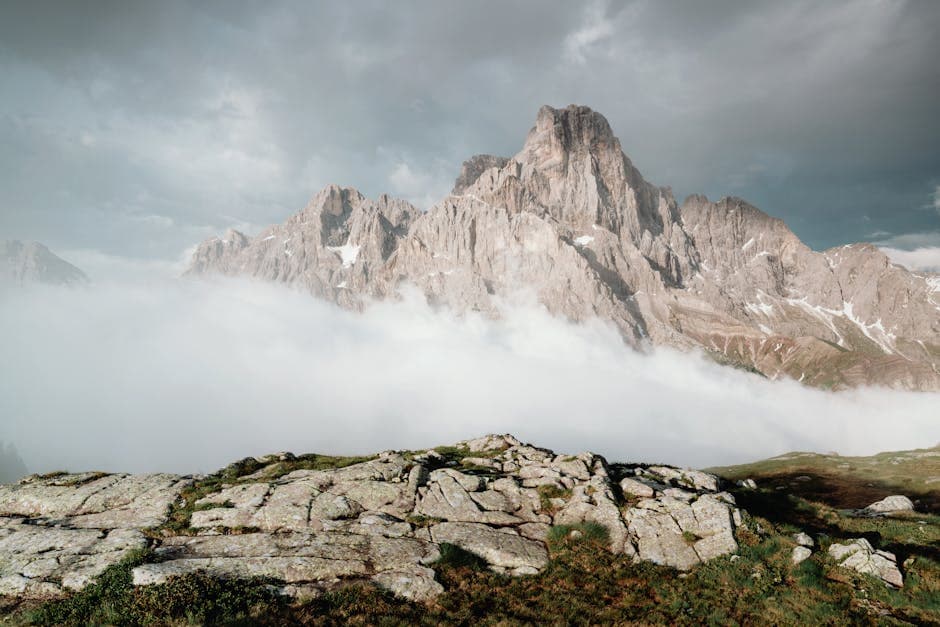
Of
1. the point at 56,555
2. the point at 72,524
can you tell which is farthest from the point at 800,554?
the point at 72,524

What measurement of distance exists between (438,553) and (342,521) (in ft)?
22.0

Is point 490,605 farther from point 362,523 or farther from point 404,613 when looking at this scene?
point 362,523

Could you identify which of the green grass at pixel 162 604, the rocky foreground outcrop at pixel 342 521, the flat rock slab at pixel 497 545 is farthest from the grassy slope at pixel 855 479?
the green grass at pixel 162 604

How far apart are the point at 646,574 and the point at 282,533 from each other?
19.1 meters

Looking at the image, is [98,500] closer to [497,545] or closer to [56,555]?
[56,555]

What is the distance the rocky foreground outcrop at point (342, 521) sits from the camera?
19.9 m

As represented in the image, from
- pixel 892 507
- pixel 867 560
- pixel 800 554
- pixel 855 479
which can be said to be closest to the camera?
pixel 867 560

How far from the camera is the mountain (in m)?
17.6

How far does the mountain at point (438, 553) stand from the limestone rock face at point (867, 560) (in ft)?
0.24

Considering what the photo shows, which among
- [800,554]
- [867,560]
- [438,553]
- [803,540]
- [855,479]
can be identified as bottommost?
[855,479]

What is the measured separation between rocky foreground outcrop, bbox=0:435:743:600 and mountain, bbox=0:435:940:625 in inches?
4.7

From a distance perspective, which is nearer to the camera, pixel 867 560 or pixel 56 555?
pixel 867 560

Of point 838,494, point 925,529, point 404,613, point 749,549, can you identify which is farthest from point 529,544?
point 838,494

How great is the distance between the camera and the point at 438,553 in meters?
22.2
